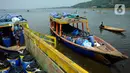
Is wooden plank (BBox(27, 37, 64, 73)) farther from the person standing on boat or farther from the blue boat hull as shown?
the blue boat hull

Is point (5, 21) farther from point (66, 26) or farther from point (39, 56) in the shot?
point (66, 26)

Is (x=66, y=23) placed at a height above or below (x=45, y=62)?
above

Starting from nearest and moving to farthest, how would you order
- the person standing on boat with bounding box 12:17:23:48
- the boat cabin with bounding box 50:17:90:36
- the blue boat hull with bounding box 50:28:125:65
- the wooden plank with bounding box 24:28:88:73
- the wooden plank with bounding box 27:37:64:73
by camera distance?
the wooden plank with bounding box 24:28:88:73
the wooden plank with bounding box 27:37:64:73
the blue boat hull with bounding box 50:28:125:65
the person standing on boat with bounding box 12:17:23:48
the boat cabin with bounding box 50:17:90:36

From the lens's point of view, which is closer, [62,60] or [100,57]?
[62,60]

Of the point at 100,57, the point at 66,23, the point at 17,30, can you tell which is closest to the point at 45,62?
the point at 17,30

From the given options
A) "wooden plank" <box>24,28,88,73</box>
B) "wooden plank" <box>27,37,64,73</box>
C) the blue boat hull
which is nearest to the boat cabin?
the blue boat hull

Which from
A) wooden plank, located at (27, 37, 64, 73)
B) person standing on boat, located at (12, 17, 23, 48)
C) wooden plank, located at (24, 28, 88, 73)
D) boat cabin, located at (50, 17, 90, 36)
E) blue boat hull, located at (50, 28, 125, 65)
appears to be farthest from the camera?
boat cabin, located at (50, 17, 90, 36)

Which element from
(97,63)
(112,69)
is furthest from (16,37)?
(112,69)

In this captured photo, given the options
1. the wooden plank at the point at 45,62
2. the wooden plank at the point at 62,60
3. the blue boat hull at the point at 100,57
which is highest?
the wooden plank at the point at 62,60

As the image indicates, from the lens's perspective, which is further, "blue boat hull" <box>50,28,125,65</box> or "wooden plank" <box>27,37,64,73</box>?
"blue boat hull" <box>50,28,125,65</box>

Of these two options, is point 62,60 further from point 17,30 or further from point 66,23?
point 66,23

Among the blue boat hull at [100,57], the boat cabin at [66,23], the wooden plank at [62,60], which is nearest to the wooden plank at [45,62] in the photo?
the wooden plank at [62,60]

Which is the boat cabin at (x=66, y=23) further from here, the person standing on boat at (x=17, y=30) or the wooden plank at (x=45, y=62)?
the wooden plank at (x=45, y=62)

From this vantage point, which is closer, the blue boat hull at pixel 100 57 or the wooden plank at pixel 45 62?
the wooden plank at pixel 45 62
